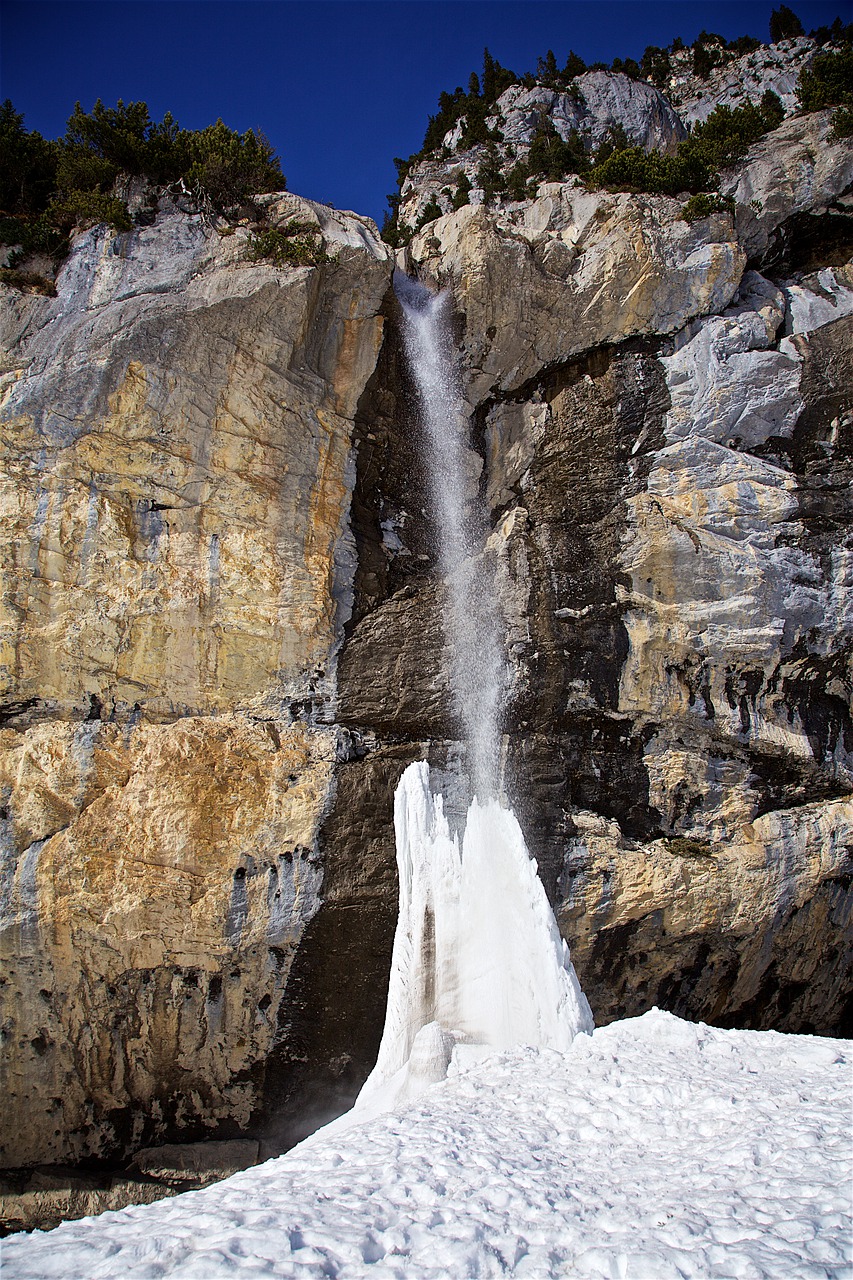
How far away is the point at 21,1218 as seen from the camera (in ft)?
36.5

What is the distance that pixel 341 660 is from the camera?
42.3ft

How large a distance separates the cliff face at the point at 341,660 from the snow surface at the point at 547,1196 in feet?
18.8

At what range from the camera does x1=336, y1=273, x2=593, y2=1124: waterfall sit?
30.5 ft

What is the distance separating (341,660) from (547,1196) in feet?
30.3

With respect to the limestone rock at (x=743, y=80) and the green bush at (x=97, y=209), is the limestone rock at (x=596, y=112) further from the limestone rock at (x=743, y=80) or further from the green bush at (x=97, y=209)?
the green bush at (x=97, y=209)

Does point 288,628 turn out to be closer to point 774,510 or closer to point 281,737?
point 281,737

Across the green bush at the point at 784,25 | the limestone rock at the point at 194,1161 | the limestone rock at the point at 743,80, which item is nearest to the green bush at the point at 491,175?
the limestone rock at the point at 743,80

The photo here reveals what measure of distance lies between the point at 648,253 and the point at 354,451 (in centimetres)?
744

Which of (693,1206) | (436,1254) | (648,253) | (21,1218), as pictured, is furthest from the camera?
(648,253)

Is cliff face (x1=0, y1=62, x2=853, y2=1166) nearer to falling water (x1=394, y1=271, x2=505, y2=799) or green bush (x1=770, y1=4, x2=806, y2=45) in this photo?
falling water (x1=394, y1=271, x2=505, y2=799)

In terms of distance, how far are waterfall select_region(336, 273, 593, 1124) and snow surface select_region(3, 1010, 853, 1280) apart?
7.06 feet

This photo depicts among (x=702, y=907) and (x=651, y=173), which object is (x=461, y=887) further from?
(x=651, y=173)

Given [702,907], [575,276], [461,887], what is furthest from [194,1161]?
[575,276]

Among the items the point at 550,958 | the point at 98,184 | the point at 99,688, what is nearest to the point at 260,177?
the point at 98,184
